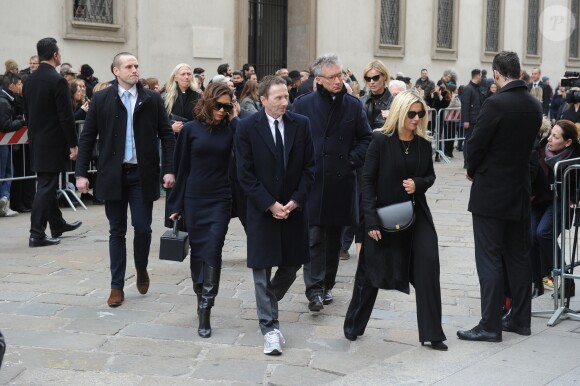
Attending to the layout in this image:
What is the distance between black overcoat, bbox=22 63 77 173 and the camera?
998 centimetres

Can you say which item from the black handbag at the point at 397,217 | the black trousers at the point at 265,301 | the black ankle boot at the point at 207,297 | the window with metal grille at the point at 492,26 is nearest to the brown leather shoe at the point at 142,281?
the black ankle boot at the point at 207,297

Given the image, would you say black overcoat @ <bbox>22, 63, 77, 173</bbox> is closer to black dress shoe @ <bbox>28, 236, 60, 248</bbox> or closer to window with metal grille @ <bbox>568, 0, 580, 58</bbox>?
black dress shoe @ <bbox>28, 236, 60, 248</bbox>

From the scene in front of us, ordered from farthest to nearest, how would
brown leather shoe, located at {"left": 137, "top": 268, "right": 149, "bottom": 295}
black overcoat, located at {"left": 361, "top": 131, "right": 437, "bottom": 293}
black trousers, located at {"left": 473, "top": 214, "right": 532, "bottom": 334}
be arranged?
brown leather shoe, located at {"left": 137, "top": 268, "right": 149, "bottom": 295} < black trousers, located at {"left": 473, "top": 214, "right": 532, "bottom": 334} < black overcoat, located at {"left": 361, "top": 131, "right": 437, "bottom": 293}

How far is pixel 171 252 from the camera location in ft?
23.9

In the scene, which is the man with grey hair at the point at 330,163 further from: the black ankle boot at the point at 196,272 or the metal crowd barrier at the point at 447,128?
the metal crowd barrier at the point at 447,128

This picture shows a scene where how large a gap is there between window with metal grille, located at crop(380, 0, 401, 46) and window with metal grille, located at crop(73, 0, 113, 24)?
1034 cm

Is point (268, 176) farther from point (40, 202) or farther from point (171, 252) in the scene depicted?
point (40, 202)

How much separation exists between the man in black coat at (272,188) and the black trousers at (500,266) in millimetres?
1190

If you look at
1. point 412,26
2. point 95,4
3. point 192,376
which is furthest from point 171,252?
point 412,26

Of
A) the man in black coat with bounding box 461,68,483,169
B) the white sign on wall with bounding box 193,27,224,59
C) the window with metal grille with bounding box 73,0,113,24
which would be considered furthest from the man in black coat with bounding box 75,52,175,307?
the man in black coat with bounding box 461,68,483,169

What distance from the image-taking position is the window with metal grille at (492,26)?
103 feet

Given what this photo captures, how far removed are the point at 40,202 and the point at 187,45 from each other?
31.1 ft

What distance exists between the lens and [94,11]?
17109mm

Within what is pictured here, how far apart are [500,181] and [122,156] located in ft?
9.22
